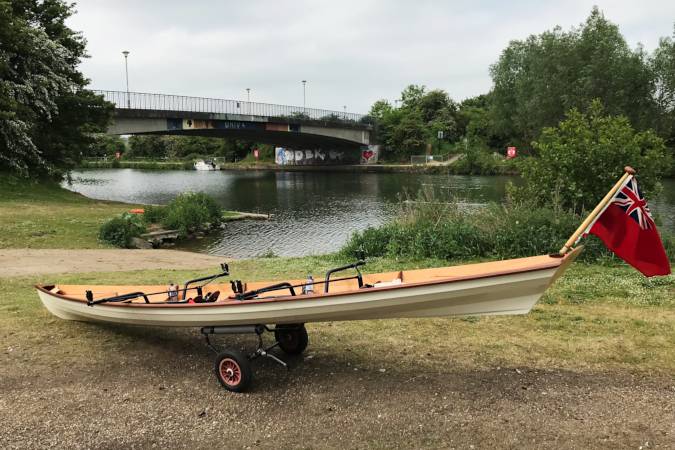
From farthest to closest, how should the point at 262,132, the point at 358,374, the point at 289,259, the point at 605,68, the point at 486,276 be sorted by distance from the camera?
the point at 262,132, the point at 605,68, the point at 289,259, the point at 358,374, the point at 486,276

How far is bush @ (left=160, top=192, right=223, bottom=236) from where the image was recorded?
2347 centimetres

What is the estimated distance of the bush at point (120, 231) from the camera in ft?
62.0

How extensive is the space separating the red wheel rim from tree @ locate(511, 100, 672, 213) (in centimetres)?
1127

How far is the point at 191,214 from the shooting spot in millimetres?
24219

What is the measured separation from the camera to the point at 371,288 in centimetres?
535

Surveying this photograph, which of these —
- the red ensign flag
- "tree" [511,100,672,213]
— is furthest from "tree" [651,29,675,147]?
the red ensign flag

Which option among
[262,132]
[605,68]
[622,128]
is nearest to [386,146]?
[262,132]

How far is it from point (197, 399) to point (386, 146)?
73554 mm

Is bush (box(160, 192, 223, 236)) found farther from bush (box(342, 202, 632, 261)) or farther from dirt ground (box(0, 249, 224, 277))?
bush (box(342, 202, 632, 261))

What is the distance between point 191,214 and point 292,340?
18293 mm

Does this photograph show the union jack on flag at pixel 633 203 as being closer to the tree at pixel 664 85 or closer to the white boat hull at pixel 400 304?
the white boat hull at pixel 400 304

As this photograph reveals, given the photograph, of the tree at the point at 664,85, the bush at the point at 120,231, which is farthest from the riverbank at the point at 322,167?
the bush at the point at 120,231

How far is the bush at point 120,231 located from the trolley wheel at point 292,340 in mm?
13525

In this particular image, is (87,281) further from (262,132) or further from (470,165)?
(470,165)
